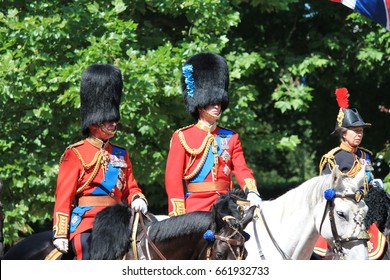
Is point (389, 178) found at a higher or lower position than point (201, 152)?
lower

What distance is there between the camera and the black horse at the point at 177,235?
5.88 m

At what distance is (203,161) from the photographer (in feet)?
23.5

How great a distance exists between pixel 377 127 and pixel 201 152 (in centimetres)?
769

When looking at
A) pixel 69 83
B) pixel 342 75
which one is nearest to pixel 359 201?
pixel 69 83

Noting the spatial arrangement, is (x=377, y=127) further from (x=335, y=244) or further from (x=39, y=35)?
(x=335, y=244)

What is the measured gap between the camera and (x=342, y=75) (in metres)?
13.5

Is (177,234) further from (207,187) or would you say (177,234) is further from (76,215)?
(207,187)

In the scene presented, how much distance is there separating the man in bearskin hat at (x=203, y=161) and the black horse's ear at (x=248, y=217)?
0.68 ft

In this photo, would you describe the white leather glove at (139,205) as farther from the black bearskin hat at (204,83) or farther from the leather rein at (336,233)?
the black bearskin hat at (204,83)

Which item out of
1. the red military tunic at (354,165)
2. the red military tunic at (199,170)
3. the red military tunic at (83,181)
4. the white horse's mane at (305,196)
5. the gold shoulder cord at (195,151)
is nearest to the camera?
the red military tunic at (83,181)

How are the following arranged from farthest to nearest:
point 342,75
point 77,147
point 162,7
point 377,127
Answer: point 377,127, point 342,75, point 162,7, point 77,147

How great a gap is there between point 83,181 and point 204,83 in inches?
55.4

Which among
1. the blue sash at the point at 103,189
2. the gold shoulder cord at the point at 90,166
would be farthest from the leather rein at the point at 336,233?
the gold shoulder cord at the point at 90,166

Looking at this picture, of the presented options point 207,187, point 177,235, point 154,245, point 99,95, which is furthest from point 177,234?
point 99,95
